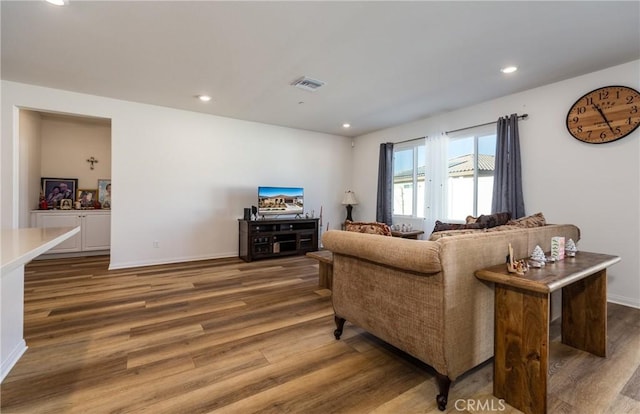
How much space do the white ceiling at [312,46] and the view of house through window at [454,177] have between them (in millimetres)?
867

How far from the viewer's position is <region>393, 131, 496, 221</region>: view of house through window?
14.2 feet

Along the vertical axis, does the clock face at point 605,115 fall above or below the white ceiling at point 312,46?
below

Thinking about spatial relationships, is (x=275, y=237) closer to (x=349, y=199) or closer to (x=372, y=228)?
(x=349, y=199)

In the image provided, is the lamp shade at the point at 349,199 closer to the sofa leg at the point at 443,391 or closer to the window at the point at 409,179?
the window at the point at 409,179

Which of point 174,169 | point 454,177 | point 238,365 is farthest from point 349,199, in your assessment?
point 238,365

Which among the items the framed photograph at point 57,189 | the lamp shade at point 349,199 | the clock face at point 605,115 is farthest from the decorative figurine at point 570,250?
the framed photograph at point 57,189

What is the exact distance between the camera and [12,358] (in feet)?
6.04

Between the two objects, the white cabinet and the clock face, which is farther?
the white cabinet

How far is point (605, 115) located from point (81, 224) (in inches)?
305

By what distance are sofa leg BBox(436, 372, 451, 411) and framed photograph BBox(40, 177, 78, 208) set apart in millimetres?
6614

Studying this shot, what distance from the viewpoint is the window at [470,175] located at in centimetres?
427

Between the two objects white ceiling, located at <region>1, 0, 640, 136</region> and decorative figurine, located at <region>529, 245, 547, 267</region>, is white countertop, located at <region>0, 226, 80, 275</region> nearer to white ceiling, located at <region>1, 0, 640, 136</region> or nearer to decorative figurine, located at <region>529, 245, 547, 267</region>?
white ceiling, located at <region>1, 0, 640, 136</region>

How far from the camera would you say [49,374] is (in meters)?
1.76

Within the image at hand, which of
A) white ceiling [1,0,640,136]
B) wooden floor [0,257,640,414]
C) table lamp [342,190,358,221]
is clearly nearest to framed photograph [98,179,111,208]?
white ceiling [1,0,640,136]
